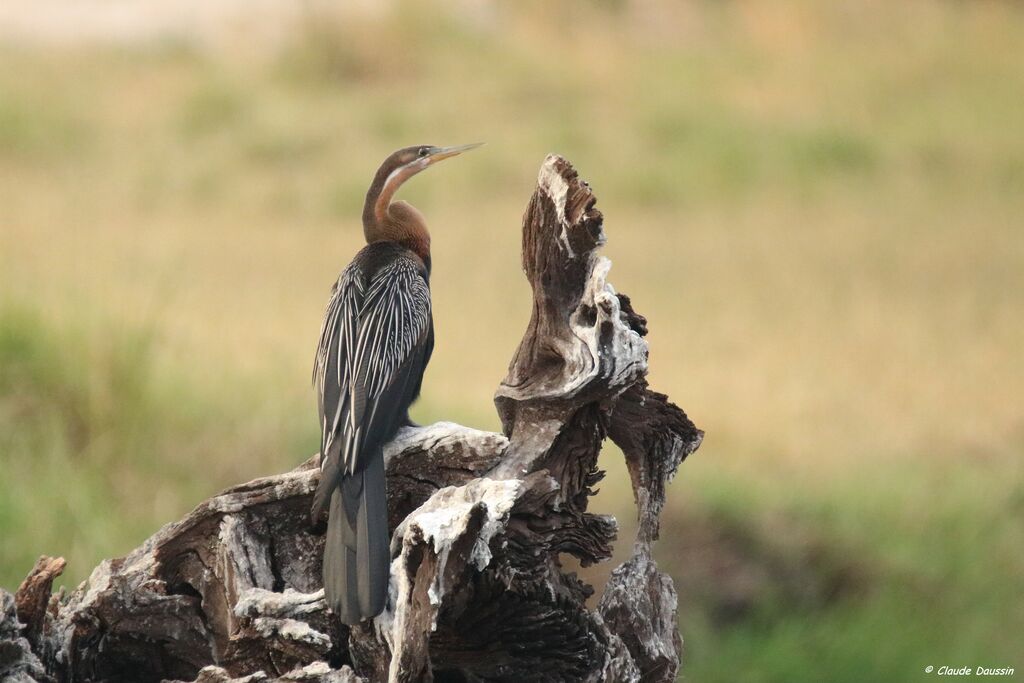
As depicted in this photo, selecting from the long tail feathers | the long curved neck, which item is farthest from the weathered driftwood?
the long curved neck

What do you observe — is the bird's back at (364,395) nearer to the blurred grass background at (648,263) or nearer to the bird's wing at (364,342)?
the bird's wing at (364,342)

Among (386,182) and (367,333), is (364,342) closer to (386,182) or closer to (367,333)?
(367,333)

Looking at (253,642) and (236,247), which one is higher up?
(236,247)

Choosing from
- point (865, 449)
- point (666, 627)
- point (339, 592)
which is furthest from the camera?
point (865, 449)

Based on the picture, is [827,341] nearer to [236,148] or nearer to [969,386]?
[969,386]

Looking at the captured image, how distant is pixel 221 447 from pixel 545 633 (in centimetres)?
244

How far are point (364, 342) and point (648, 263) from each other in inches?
191

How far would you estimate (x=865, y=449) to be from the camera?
5551mm

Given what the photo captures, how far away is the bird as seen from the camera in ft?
7.64

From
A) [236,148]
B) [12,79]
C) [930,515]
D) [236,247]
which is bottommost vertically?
[930,515]

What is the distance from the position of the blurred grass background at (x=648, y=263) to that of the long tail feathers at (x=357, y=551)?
1655 millimetres

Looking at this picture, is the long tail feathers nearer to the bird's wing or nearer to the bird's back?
the bird's back

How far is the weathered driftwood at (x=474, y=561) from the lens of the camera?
2.29 m

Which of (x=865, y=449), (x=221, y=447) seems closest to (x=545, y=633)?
(x=221, y=447)
